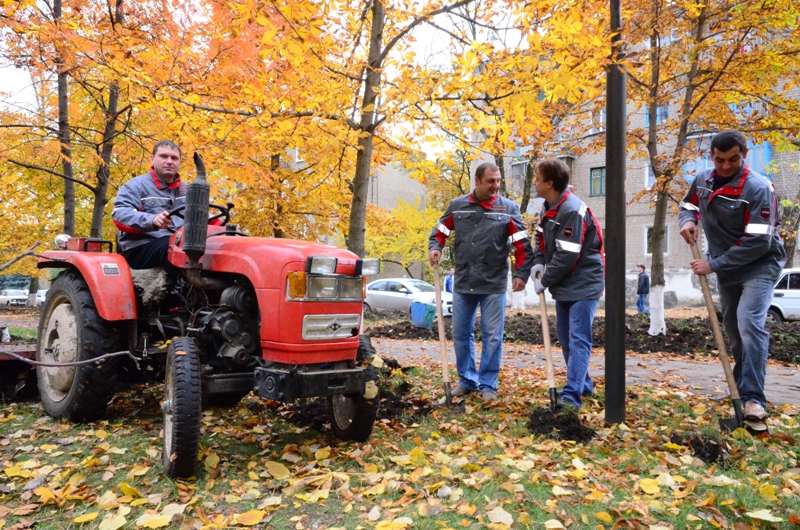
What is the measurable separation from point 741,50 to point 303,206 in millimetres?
7970

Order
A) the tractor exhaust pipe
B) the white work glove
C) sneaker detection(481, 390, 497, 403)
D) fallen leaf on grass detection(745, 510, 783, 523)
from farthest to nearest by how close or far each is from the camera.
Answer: sneaker detection(481, 390, 497, 403), the white work glove, the tractor exhaust pipe, fallen leaf on grass detection(745, 510, 783, 523)

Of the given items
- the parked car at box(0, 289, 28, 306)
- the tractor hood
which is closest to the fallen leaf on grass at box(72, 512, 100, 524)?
the tractor hood

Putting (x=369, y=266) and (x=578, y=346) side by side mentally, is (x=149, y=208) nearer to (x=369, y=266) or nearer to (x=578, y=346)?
(x=369, y=266)

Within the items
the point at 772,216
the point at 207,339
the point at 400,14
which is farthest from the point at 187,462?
the point at 400,14

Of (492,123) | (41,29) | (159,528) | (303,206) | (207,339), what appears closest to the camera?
(159,528)

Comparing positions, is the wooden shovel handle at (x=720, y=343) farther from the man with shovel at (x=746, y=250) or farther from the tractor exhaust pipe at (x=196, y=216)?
the tractor exhaust pipe at (x=196, y=216)

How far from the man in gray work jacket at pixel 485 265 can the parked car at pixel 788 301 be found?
1265cm

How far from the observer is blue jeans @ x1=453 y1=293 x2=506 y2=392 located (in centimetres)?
529

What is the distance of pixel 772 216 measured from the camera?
159 inches

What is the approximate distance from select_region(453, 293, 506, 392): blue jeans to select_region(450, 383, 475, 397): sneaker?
3 cm

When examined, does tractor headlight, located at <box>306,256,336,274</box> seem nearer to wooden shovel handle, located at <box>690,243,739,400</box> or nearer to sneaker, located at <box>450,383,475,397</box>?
sneaker, located at <box>450,383,475,397</box>

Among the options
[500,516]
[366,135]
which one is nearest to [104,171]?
[366,135]

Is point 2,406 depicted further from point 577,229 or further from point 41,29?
point 577,229

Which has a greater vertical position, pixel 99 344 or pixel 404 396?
pixel 99 344
